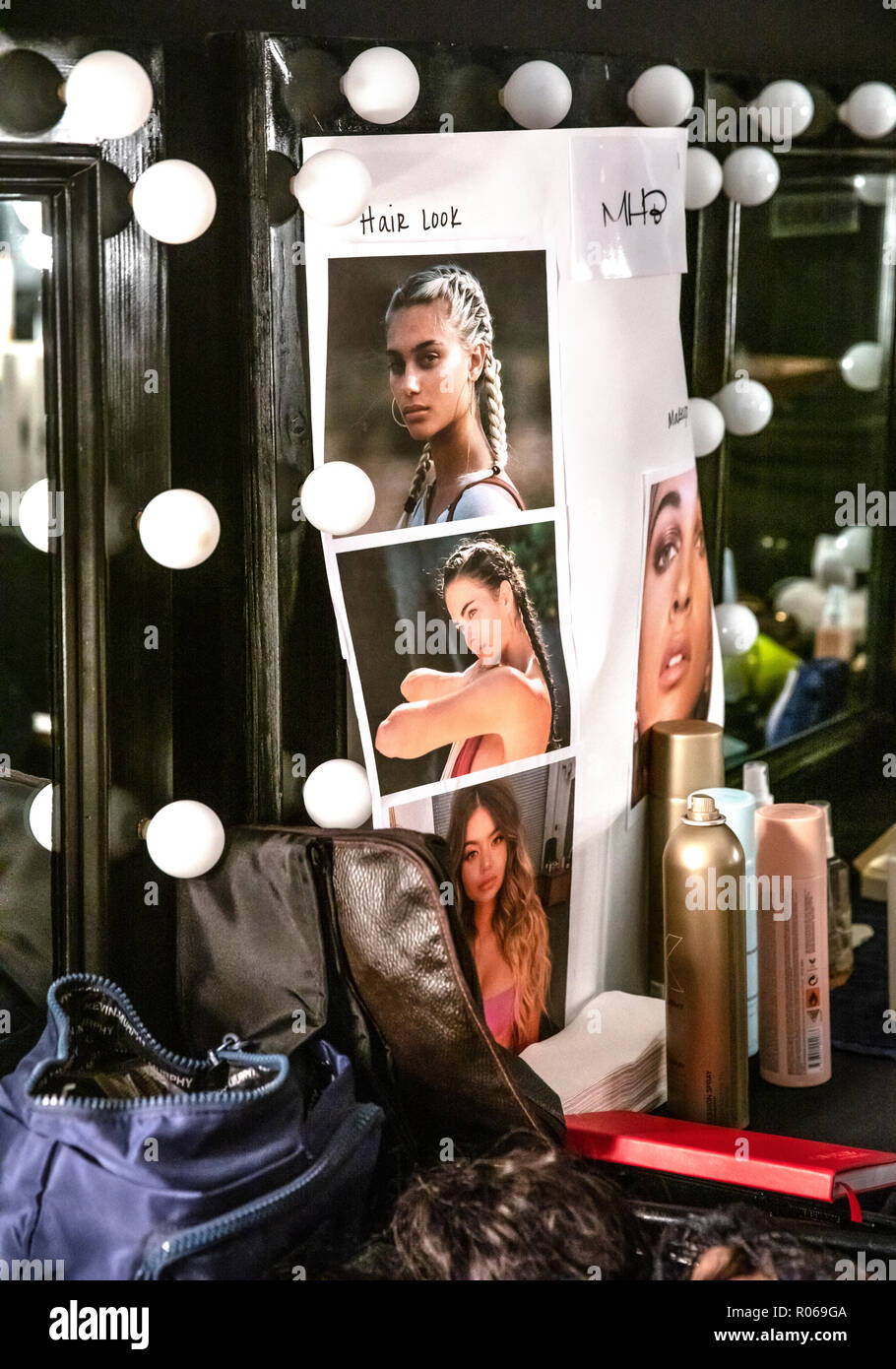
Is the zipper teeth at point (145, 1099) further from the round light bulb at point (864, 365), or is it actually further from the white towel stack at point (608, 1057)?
the round light bulb at point (864, 365)

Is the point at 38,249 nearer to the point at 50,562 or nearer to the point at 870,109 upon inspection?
the point at 50,562

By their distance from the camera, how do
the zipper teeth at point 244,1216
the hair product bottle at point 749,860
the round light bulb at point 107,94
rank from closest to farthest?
the zipper teeth at point 244,1216
the round light bulb at point 107,94
the hair product bottle at point 749,860

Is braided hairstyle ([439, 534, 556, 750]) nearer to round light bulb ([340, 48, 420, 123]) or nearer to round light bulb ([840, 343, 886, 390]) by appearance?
round light bulb ([340, 48, 420, 123])

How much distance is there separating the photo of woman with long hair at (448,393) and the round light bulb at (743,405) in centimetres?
34

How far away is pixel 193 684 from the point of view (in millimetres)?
1045

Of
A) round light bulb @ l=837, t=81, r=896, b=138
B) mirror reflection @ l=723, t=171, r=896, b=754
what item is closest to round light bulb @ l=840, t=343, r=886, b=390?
mirror reflection @ l=723, t=171, r=896, b=754

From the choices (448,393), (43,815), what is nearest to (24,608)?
(43,815)

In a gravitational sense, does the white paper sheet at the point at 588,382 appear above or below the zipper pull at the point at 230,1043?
above

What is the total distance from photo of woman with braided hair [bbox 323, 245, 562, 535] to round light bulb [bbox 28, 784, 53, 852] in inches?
12.3

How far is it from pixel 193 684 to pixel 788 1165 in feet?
1.80

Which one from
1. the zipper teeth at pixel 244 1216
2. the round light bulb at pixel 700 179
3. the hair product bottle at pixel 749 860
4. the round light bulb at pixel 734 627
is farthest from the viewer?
the round light bulb at pixel 734 627

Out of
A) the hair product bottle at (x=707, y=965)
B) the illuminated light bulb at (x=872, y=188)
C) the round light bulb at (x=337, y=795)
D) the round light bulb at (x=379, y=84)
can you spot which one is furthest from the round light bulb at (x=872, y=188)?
the round light bulb at (x=337, y=795)

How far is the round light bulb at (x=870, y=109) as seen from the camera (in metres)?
1.34
